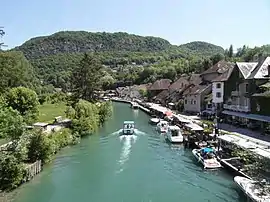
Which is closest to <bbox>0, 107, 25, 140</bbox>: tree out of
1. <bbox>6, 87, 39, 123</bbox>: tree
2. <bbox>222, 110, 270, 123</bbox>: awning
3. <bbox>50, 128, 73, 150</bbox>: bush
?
<bbox>50, 128, 73, 150</bbox>: bush

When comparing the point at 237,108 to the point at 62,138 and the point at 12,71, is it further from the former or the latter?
the point at 12,71

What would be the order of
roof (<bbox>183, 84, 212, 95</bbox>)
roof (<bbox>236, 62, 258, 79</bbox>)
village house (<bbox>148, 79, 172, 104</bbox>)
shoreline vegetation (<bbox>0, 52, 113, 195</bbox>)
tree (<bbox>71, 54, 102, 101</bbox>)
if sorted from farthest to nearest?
village house (<bbox>148, 79, 172, 104</bbox>) → tree (<bbox>71, 54, 102, 101</bbox>) → roof (<bbox>183, 84, 212, 95</bbox>) → roof (<bbox>236, 62, 258, 79</bbox>) → shoreline vegetation (<bbox>0, 52, 113, 195</bbox>)

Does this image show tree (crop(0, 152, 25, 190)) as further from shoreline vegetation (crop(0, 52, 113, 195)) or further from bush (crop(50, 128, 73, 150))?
bush (crop(50, 128, 73, 150))

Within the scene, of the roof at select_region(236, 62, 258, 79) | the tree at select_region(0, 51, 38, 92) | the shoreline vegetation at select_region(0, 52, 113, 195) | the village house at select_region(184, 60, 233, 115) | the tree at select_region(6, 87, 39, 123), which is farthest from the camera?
the tree at select_region(0, 51, 38, 92)

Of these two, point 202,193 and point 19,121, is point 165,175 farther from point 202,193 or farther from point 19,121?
point 19,121

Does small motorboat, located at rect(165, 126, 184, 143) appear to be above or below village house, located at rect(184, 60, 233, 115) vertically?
below

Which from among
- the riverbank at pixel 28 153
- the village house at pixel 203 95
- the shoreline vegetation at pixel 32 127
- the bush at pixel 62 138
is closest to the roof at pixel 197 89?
the village house at pixel 203 95

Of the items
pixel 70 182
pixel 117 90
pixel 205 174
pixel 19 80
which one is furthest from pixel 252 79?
pixel 117 90
